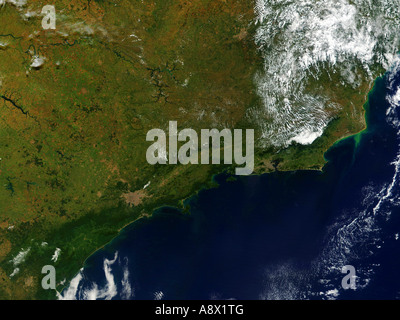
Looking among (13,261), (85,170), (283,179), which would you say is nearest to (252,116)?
(283,179)

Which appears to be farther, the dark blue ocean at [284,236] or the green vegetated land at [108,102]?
the dark blue ocean at [284,236]

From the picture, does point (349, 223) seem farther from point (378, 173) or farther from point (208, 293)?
point (208, 293)

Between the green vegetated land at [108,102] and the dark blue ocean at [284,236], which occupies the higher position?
the green vegetated land at [108,102]

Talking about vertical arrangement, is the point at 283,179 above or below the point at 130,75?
below
